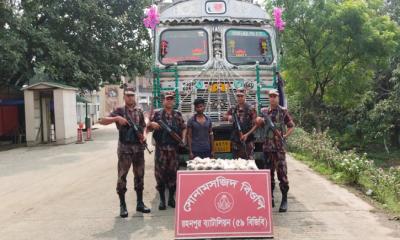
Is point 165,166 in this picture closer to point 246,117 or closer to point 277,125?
point 246,117

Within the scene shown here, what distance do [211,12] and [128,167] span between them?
4.01 meters

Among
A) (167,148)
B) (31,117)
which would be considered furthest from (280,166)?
(31,117)

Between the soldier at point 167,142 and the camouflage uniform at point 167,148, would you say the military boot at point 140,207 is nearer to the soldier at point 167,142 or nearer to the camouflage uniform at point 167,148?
the soldier at point 167,142

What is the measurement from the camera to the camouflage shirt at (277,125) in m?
6.94

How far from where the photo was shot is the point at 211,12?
9.32 metres

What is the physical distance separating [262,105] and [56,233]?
4302 mm

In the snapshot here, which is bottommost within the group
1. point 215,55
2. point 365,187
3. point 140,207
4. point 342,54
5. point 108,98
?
point 365,187

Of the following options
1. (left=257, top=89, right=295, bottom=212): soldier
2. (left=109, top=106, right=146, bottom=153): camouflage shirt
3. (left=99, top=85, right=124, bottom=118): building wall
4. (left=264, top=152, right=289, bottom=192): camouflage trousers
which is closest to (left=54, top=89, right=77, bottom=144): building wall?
(left=109, top=106, right=146, bottom=153): camouflage shirt

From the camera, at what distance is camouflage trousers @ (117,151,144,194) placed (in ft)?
22.1

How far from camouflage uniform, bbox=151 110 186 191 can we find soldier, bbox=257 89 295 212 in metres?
1.30

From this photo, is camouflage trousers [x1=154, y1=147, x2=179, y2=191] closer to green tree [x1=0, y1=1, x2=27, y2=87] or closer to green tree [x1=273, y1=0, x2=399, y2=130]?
green tree [x1=273, y1=0, x2=399, y2=130]

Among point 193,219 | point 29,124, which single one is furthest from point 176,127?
point 29,124

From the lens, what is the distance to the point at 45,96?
20594 millimetres

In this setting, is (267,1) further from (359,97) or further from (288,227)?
(288,227)
